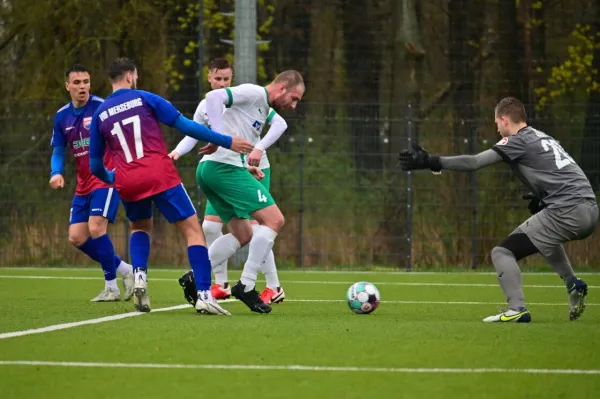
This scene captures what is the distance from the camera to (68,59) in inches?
853

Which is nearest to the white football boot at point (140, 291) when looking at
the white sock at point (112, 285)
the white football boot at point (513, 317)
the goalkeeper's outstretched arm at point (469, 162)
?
the white sock at point (112, 285)

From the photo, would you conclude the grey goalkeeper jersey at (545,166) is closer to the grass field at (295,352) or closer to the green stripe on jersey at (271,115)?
the grass field at (295,352)

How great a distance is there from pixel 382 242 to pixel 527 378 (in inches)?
509

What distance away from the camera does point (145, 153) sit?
9.30m

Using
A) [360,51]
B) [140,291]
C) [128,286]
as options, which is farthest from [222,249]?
[360,51]

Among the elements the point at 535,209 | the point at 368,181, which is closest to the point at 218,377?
the point at 535,209

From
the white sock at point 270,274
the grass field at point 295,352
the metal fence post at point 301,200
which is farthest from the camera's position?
the metal fence post at point 301,200

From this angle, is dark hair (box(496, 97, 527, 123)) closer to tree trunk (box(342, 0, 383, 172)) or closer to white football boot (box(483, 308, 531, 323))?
white football boot (box(483, 308, 531, 323))

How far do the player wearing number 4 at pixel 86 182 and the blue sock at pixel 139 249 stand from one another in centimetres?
181

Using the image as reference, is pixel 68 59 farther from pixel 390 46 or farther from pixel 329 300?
pixel 329 300

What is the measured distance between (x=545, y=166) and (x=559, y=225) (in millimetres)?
434

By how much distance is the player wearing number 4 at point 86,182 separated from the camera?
38.0 feet

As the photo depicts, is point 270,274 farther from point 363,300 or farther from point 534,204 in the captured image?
point 534,204

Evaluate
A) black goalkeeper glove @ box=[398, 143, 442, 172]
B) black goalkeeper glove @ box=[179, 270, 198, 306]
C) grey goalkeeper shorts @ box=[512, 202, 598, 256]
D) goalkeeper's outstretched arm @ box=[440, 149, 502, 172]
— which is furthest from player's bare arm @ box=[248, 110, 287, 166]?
grey goalkeeper shorts @ box=[512, 202, 598, 256]
